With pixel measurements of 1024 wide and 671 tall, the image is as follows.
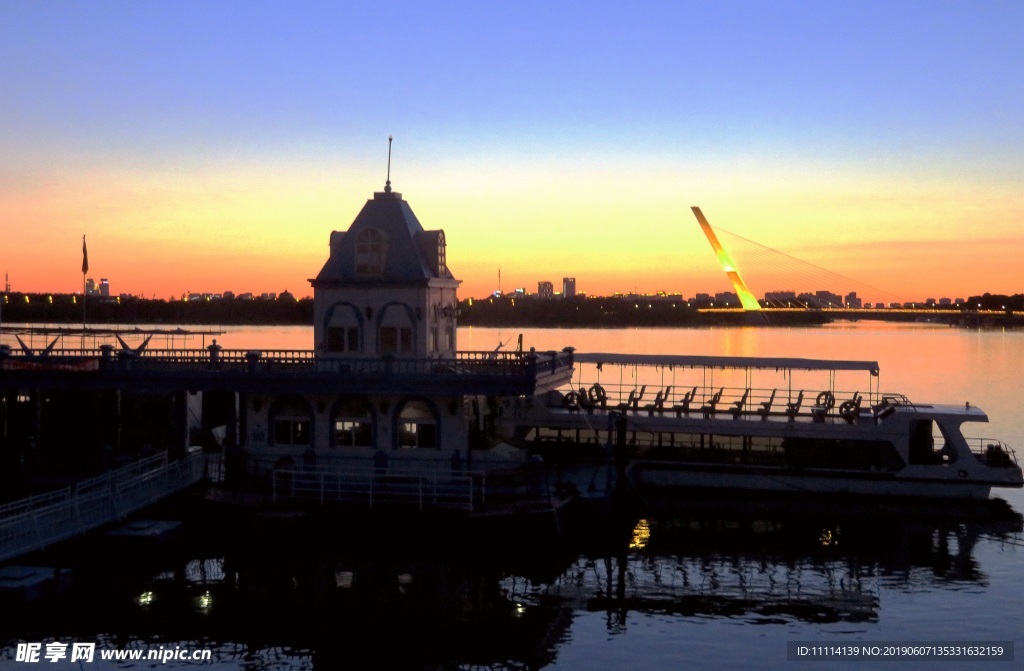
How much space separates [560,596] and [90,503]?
42.7 ft

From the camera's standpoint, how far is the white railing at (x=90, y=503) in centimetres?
2530

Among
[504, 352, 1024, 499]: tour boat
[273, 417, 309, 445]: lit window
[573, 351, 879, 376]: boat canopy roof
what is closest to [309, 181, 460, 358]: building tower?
[273, 417, 309, 445]: lit window

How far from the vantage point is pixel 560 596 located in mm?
25859

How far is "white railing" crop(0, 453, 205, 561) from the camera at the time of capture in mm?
25298

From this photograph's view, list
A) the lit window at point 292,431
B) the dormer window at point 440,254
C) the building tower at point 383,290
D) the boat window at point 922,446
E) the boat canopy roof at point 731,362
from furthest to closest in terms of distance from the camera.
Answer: the boat canopy roof at point 731,362
the boat window at point 922,446
the dormer window at point 440,254
the building tower at point 383,290
the lit window at point 292,431

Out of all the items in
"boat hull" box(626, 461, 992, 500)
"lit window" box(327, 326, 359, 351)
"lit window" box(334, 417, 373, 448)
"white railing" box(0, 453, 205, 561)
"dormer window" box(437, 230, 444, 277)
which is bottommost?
"boat hull" box(626, 461, 992, 500)

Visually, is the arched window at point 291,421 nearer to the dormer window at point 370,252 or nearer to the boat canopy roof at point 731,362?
the dormer window at point 370,252

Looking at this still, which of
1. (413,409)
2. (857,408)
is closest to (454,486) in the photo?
(413,409)

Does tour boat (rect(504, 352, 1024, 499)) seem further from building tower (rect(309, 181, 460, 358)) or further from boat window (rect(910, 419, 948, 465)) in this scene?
building tower (rect(309, 181, 460, 358))

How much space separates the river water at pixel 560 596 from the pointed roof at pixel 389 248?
8.49 m

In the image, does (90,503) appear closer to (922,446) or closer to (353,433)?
(353,433)

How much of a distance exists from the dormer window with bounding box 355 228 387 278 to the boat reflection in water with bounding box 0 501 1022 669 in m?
8.56

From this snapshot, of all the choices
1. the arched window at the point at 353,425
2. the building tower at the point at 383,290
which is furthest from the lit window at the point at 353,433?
the building tower at the point at 383,290

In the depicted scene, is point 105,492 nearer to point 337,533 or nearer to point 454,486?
point 337,533
